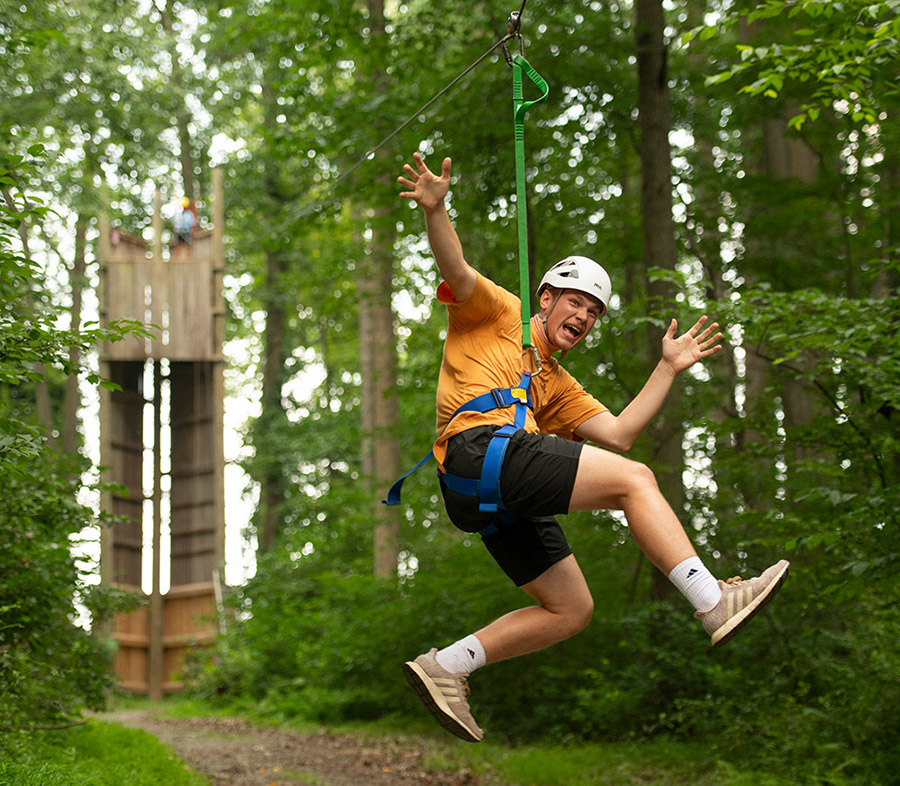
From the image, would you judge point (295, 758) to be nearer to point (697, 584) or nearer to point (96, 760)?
point (96, 760)

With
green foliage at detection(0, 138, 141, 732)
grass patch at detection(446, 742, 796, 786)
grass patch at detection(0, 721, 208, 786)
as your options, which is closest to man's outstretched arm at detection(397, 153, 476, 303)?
green foliage at detection(0, 138, 141, 732)

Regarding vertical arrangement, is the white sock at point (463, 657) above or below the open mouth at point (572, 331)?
below

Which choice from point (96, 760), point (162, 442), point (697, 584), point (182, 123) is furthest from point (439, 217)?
point (182, 123)

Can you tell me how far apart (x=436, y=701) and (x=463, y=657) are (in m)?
0.23

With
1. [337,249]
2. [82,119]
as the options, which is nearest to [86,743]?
[337,249]

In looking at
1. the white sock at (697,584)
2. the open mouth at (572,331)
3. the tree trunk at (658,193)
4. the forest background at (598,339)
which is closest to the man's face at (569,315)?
the open mouth at (572,331)

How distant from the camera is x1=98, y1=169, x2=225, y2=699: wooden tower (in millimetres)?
13859

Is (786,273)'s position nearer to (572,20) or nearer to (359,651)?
(572,20)

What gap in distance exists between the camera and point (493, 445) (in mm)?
3605

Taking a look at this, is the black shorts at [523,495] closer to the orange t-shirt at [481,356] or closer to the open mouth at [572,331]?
the orange t-shirt at [481,356]

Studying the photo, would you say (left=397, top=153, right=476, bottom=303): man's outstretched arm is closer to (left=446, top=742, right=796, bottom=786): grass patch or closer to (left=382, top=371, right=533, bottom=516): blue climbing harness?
(left=382, top=371, right=533, bottom=516): blue climbing harness

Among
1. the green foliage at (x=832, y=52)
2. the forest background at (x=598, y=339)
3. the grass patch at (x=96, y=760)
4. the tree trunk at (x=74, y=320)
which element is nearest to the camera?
the grass patch at (x=96, y=760)

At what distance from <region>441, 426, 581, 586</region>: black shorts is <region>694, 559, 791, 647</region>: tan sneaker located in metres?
0.63

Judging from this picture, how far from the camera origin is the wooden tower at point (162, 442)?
13859mm
